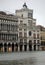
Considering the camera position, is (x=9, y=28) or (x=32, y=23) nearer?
(x=9, y=28)

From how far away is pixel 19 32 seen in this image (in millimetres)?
93125

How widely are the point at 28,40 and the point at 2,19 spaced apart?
41.6ft

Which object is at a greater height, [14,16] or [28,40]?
[14,16]

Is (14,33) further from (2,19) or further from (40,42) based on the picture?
(40,42)

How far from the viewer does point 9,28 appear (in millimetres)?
87438

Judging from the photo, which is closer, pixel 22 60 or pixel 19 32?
pixel 22 60

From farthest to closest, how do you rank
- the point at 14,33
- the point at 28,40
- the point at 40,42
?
1. the point at 40,42
2. the point at 28,40
3. the point at 14,33

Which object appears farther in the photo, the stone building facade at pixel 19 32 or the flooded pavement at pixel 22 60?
the stone building facade at pixel 19 32

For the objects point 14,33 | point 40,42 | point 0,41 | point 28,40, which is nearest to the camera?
point 0,41

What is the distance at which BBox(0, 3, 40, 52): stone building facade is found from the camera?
86.3 metres

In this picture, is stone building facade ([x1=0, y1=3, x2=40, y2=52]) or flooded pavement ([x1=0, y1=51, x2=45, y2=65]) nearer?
flooded pavement ([x1=0, y1=51, x2=45, y2=65])

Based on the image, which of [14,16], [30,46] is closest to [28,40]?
[30,46]

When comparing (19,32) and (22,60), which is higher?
(19,32)

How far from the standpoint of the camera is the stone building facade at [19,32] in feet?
283
